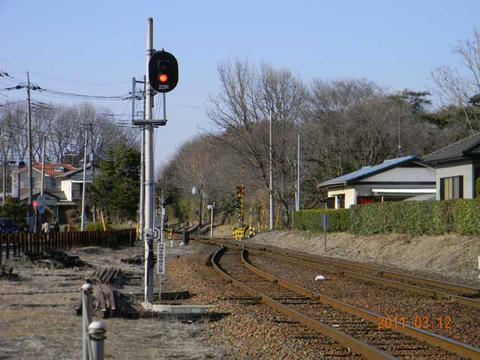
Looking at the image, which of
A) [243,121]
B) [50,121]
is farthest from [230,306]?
[50,121]

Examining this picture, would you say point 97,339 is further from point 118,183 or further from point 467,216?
point 118,183

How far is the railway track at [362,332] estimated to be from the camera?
7.99 meters

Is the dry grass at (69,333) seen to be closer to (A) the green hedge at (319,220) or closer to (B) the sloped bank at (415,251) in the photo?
(B) the sloped bank at (415,251)

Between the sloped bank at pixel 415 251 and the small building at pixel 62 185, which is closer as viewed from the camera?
the sloped bank at pixel 415 251

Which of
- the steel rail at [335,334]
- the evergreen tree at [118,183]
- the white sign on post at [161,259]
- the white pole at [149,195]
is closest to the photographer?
the steel rail at [335,334]

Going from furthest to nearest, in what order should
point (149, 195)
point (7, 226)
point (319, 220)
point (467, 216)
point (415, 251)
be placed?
point (7, 226) < point (319, 220) < point (415, 251) < point (467, 216) < point (149, 195)

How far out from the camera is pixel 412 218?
1163 inches

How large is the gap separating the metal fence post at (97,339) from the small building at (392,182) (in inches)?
1674

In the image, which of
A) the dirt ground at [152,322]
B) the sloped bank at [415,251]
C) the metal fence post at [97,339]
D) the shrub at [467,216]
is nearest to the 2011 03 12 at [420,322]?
the dirt ground at [152,322]

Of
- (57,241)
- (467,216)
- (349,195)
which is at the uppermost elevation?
(349,195)

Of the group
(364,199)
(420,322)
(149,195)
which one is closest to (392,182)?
(364,199)

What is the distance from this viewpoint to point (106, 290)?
12492 mm

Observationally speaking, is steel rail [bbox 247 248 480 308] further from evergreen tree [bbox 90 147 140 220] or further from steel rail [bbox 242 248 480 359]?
evergreen tree [bbox 90 147 140 220]

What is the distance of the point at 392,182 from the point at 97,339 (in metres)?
44.4
